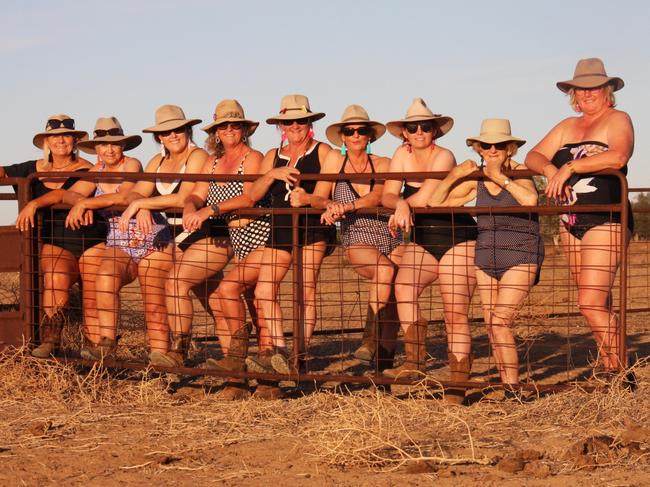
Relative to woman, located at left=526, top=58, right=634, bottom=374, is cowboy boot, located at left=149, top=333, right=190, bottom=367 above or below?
below

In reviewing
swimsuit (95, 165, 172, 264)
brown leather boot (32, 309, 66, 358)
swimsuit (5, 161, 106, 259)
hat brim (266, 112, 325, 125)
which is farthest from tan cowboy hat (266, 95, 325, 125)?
brown leather boot (32, 309, 66, 358)

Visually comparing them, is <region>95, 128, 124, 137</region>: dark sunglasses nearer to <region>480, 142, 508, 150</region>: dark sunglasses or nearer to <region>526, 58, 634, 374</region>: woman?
<region>480, 142, 508, 150</region>: dark sunglasses

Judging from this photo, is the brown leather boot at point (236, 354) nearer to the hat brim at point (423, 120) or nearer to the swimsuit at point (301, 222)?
the swimsuit at point (301, 222)

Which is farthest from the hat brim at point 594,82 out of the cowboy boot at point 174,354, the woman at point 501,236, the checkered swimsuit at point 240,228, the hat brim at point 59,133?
the hat brim at point 59,133

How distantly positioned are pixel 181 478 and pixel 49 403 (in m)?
2.27

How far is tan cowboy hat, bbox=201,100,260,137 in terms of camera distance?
8383mm

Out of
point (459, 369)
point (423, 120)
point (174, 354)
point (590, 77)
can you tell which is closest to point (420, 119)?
→ point (423, 120)

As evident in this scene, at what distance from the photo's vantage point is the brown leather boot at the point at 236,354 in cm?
820

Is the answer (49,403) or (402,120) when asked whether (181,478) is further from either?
(402,120)

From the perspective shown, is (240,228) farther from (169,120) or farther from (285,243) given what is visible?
(169,120)

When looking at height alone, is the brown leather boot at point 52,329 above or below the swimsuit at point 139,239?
below

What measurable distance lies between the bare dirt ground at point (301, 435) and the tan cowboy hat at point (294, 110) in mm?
1936

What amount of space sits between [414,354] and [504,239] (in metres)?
0.99

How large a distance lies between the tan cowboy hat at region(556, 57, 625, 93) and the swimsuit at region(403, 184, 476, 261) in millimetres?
1087
